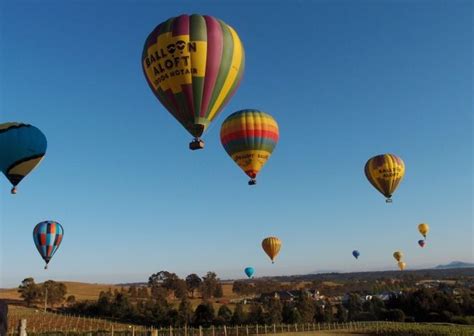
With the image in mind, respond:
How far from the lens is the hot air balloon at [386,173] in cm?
5038

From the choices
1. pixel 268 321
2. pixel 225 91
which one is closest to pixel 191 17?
pixel 225 91

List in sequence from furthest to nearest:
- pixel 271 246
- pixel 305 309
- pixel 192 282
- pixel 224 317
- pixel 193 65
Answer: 1. pixel 192 282
2. pixel 305 309
3. pixel 224 317
4. pixel 271 246
5. pixel 193 65

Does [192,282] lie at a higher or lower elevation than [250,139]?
lower

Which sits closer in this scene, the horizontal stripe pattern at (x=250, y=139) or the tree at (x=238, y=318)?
the horizontal stripe pattern at (x=250, y=139)

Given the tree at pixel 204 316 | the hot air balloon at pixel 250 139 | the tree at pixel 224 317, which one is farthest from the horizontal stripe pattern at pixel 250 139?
the tree at pixel 204 316

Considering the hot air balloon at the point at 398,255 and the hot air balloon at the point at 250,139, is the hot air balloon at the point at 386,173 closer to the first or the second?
the hot air balloon at the point at 250,139

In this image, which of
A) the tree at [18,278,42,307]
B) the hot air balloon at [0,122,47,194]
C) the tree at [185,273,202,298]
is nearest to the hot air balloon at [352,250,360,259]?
the tree at [185,273,202,298]

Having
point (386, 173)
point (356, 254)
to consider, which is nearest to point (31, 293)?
point (356, 254)

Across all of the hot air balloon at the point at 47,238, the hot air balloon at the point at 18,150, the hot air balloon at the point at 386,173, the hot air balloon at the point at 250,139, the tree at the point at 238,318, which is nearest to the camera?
the hot air balloon at the point at 250,139

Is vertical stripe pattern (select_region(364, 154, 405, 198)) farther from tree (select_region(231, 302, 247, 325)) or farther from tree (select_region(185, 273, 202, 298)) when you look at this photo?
tree (select_region(185, 273, 202, 298))

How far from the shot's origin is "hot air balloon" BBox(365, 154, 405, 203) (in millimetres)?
50375

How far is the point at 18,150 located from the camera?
3950 centimetres

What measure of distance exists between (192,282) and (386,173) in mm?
109754

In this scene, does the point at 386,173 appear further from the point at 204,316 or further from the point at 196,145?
the point at 204,316
